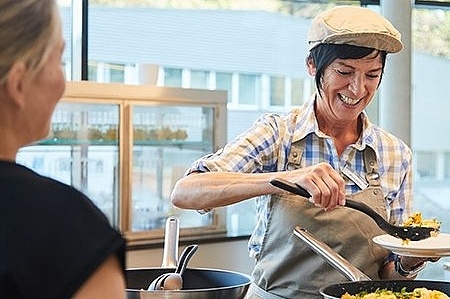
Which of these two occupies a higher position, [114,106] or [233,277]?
[114,106]

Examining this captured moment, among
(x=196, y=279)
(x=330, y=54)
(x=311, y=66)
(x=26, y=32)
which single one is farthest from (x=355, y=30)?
(x=26, y=32)

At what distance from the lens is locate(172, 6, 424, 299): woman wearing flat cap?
1.83 meters

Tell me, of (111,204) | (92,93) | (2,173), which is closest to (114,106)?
(92,93)

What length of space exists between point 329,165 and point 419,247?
295mm

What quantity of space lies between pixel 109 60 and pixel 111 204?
2.57 feet

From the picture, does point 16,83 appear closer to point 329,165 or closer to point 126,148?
point 329,165

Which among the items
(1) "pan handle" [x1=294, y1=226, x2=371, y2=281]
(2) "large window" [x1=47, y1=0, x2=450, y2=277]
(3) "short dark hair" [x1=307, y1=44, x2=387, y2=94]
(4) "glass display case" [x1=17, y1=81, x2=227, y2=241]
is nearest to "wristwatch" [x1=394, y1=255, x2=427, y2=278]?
(1) "pan handle" [x1=294, y1=226, x2=371, y2=281]

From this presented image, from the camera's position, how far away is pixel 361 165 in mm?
1964

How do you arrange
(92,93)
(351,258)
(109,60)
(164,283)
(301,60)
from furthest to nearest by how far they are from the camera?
(301,60) < (109,60) < (92,93) < (351,258) < (164,283)

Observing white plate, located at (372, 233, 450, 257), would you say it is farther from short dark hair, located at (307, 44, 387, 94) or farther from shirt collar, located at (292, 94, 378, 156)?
short dark hair, located at (307, 44, 387, 94)

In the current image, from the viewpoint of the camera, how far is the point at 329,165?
181 cm

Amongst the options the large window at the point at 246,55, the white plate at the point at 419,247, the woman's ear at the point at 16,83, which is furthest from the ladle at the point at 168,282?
the large window at the point at 246,55

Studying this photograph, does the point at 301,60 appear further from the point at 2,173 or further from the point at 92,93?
the point at 2,173

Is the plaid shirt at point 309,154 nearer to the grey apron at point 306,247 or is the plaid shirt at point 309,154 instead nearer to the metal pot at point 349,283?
the grey apron at point 306,247
